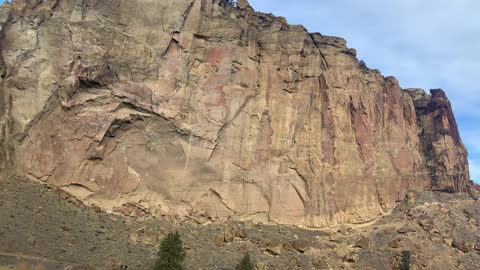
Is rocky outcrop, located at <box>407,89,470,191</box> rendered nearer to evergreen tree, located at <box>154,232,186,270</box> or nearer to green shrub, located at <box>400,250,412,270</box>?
green shrub, located at <box>400,250,412,270</box>

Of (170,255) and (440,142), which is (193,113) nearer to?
(170,255)

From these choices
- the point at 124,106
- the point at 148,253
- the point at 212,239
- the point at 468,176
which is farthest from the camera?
the point at 468,176

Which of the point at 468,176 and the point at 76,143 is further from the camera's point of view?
the point at 468,176

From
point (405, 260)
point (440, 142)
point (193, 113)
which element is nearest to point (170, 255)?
point (193, 113)

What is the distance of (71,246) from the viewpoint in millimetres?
32438

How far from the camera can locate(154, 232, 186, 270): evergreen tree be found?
30.2 metres

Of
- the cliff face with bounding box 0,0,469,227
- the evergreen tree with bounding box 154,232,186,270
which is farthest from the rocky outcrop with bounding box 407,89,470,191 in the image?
the evergreen tree with bounding box 154,232,186,270

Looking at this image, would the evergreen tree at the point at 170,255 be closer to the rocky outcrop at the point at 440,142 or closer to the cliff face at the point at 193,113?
the cliff face at the point at 193,113

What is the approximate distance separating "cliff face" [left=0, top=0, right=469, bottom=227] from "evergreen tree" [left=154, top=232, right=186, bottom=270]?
910 centimetres

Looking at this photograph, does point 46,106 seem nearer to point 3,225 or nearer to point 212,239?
point 3,225

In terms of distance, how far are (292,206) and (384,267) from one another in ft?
30.6

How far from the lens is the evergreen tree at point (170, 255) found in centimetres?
3017

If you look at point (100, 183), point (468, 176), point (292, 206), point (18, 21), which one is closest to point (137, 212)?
point (100, 183)

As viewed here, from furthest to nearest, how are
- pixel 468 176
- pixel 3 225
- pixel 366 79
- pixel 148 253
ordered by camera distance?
pixel 468 176, pixel 366 79, pixel 148 253, pixel 3 225
